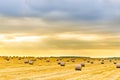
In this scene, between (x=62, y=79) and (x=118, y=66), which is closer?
(x=62, y=79)

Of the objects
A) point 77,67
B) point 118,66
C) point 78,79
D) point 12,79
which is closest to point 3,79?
point 12,79

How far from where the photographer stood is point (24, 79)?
1065 inches

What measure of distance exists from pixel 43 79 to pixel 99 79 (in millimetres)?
5182

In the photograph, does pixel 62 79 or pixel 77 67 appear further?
pixel 77 67

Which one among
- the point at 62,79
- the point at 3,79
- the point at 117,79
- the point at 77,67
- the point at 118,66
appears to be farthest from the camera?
the point at 118,66

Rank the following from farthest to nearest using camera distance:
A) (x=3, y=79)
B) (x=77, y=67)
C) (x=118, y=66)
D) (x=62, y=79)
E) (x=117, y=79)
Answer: (x=118, y=66)
(x=77, y=67)
(x=117, y=79)
(x=62, y=79)
(x=3, y=79)

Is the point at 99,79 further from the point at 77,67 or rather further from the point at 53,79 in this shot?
the point at 77,67

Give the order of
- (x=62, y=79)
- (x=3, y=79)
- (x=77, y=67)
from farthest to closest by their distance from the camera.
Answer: (x=77, y=67)
(x=62, y=79)
(x=3, y=79)

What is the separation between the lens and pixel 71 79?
28.5m

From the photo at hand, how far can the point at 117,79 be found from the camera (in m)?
30.6

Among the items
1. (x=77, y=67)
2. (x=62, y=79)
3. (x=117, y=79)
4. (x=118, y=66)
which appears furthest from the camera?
(x=118, y=66)

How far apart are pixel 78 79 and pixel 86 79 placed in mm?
738

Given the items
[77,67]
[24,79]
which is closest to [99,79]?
[24,79]

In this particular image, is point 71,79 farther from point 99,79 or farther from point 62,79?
point 99,79
